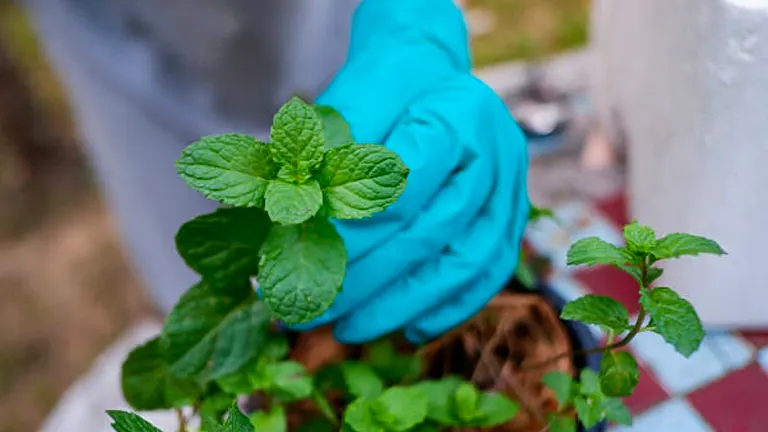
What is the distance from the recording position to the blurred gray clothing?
31.1 inches

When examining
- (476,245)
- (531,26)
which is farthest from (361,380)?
(531,26)

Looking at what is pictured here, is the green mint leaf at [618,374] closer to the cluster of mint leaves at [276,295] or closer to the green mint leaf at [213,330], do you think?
the cluster of mint leaves at [276,295]

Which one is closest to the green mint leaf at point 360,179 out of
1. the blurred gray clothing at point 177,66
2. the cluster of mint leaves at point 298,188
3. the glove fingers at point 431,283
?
the cluster of mint leaves at point 298,188

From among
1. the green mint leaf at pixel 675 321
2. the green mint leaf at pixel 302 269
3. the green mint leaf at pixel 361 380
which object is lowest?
the green mint leaf at pixel 361 380

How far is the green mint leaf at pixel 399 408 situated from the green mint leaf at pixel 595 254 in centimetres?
13

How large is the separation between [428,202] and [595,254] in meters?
0.12

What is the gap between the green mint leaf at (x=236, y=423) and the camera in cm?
37

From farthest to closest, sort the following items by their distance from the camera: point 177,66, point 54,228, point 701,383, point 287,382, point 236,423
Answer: point 54,228, point 177,66, point 701,383, point 287,382, point 236,423

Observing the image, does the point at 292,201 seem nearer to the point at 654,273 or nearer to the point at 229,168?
the point at 229,168

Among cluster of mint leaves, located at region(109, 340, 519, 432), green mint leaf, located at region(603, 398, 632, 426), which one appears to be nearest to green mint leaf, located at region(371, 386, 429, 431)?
cluster of mint leaves, located at region(109, 340, 519, 432)

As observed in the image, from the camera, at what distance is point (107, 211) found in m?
1.43

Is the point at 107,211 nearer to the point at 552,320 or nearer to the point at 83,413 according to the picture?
the point at 83,413

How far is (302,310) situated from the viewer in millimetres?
405

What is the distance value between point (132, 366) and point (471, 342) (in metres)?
0.23
